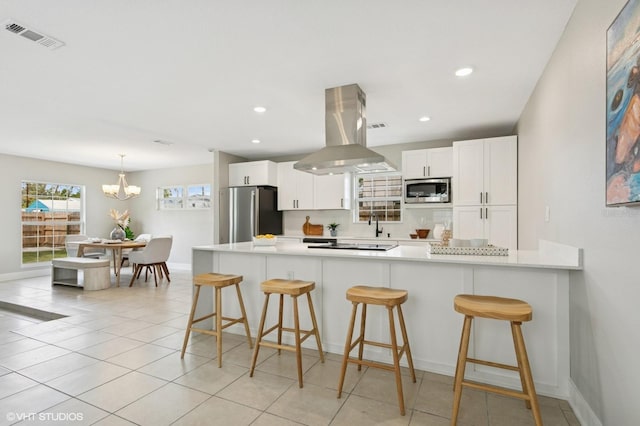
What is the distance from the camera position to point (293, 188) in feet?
20.1

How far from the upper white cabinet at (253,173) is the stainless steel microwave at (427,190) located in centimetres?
245

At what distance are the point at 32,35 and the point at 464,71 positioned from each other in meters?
3.32

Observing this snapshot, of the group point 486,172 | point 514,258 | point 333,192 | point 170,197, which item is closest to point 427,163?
point 486,172

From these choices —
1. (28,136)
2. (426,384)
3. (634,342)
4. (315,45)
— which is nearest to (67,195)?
(28,136)

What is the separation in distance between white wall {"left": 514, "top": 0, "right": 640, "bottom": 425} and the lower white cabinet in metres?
1.74

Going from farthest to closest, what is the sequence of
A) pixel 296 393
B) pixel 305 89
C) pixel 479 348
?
pixel 305 89
pixel 479 348
pixel 296 393

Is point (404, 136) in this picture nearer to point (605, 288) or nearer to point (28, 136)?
point (605, 288)

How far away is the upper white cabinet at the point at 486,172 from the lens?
4.30m

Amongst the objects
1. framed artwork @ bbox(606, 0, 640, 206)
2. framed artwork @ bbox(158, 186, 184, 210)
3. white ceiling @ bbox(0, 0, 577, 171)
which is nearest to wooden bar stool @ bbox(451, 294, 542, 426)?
framed artwork @ bbox(606, 0, 640, 206)

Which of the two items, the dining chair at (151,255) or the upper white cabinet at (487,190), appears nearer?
the upper white cabinet at (487,190)

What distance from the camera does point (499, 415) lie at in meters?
2.01

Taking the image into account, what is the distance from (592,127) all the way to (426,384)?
194 centimetres

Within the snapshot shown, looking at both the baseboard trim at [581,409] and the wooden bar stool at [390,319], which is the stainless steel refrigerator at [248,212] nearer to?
the wooden bar stool at [390,319]

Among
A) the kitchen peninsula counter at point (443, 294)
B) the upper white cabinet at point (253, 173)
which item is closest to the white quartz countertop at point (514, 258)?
the kitchen peninsula counter at point (443, 294)
